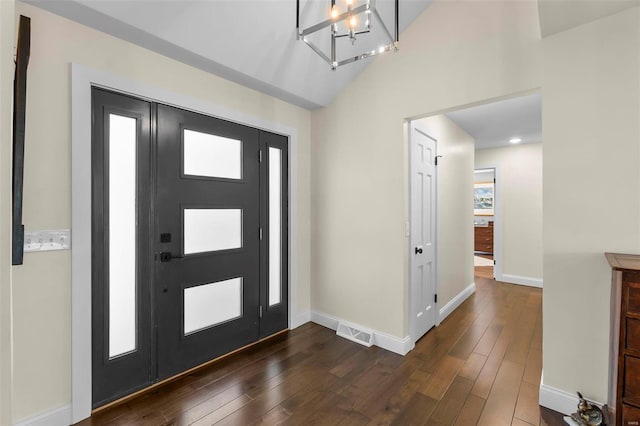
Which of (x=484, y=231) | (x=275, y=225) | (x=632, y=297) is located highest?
(x=275, y=225)

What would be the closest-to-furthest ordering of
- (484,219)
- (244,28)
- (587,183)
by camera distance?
(587,183), (244,28), (484,219)

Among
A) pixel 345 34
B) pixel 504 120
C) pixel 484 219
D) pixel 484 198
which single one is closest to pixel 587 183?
pixel 345 34

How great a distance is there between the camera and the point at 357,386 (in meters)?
2.25

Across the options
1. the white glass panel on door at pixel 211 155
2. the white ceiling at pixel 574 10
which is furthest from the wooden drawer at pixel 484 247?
the white glass panel on door at pixel 211 155

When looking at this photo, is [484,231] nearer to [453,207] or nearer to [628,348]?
[453,207]

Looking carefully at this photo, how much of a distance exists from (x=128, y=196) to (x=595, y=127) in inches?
127

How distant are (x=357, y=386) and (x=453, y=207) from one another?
2.81 m

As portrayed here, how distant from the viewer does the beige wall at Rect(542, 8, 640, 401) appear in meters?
1.71

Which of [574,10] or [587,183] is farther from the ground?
[574,10]

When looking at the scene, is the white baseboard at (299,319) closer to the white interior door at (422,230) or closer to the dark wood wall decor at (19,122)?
the white interior door at (422,230)

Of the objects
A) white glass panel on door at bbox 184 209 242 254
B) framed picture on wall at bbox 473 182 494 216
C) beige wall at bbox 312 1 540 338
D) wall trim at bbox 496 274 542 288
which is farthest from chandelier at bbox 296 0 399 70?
framed picture on wall at bbox 473 182 494 216

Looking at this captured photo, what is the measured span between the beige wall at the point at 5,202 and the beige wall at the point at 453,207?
318 centimetres

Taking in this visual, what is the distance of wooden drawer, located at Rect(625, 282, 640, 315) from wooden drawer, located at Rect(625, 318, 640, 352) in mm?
48

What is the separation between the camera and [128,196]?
2125 mm
